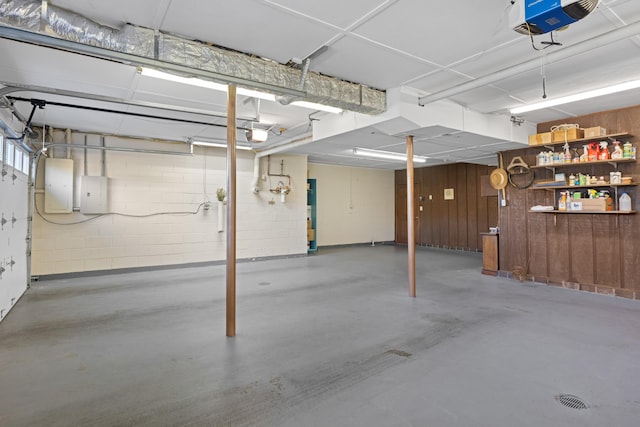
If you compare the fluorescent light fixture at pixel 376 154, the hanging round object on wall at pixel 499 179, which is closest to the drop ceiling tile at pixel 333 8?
the fluorescent light fixture at pixel 376 154

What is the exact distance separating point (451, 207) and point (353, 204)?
289 centimetres

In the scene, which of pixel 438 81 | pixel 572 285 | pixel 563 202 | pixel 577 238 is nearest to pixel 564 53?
pixel 438 81

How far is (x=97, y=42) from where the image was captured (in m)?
2.52

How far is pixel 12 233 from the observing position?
4.11 m

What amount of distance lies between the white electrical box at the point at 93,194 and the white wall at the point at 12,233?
0.96m

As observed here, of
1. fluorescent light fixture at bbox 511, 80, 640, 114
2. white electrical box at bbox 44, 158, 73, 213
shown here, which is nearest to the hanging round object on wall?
fluorescent light fixture at bbox 511, 80, 640, 114

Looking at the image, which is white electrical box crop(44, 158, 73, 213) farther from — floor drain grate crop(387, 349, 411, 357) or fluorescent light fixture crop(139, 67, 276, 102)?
floor drain grate crop(387, 349, 411, 357)

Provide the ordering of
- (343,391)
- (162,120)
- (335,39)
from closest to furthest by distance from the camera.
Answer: (343,391) → (335,39) → (162,120)

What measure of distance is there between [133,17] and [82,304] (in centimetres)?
352

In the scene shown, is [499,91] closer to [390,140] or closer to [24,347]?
[390,140]

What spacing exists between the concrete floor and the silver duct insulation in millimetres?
2409

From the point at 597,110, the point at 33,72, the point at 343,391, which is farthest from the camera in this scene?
the point at 597,110

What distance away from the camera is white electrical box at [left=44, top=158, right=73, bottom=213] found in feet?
18.6

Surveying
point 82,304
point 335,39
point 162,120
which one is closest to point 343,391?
point 335,39
